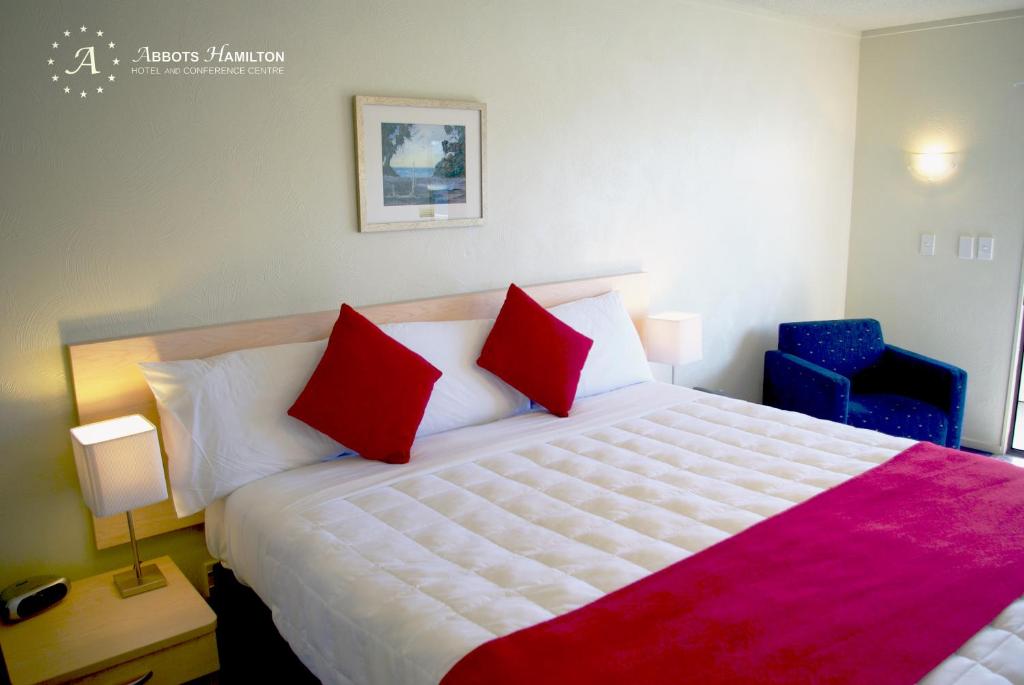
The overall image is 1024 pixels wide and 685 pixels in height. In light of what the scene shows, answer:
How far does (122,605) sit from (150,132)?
1.43m

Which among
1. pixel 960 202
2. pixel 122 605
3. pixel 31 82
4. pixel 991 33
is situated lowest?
pixel 122 605

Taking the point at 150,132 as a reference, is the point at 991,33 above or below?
above

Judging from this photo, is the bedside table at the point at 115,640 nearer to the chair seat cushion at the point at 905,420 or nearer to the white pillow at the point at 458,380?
the white pillow at the point at 458,380

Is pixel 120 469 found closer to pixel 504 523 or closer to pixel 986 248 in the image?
pixel 504 523

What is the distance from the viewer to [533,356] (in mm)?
3102

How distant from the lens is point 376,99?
2.94m

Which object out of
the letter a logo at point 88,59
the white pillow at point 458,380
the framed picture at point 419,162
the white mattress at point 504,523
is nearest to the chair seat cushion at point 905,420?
the white mattress at point 504,523

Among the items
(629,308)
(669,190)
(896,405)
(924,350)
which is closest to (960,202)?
(924,350)

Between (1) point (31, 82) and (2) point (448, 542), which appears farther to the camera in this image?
(1) point (31, 82)

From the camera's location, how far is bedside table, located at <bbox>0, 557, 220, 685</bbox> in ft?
6.71

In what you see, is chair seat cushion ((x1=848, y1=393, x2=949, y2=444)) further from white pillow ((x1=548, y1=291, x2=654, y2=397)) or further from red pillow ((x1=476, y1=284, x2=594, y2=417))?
red pillow ((x1=476, y1=284, x2=594, y2=417))

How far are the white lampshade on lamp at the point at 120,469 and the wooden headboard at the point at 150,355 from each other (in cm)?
12

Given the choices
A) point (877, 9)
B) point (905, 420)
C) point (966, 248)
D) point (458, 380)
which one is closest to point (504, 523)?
point (458, 380)

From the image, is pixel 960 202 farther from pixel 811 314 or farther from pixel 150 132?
pixel 150 132
